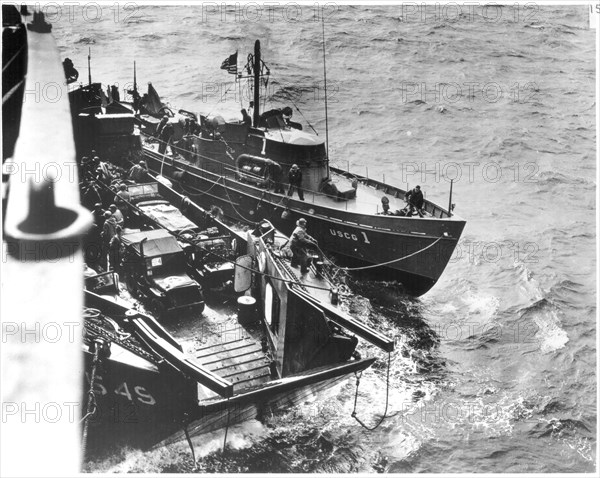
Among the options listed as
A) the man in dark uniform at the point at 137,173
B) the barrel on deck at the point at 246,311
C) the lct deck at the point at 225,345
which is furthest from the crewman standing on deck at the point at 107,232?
the man in dark uniform at the point at 137,173

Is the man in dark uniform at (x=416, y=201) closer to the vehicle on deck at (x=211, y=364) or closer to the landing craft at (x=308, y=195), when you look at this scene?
the landing craft at (x=308, y=195)

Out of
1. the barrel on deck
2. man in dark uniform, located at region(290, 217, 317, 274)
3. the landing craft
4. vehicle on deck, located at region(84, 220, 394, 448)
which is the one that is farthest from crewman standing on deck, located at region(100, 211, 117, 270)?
the landing craft

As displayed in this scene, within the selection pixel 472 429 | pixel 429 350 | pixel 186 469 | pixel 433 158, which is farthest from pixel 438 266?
pixel 433 158

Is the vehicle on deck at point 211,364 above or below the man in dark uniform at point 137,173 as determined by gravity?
below

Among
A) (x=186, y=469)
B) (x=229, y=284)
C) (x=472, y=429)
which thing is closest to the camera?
(x=186, y=469)

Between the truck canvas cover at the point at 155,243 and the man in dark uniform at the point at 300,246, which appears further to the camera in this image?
the truck canvas cover at the point at 155,243

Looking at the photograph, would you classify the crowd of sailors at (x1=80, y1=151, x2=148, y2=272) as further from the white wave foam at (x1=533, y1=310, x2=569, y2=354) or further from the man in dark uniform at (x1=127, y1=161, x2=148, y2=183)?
the white wave foam at (x1=533, y1=310, x2=569, y2=354)

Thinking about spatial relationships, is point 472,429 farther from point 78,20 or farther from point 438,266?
point 78,20

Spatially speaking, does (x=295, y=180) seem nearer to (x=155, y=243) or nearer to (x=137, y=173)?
(x=137, y=173)
